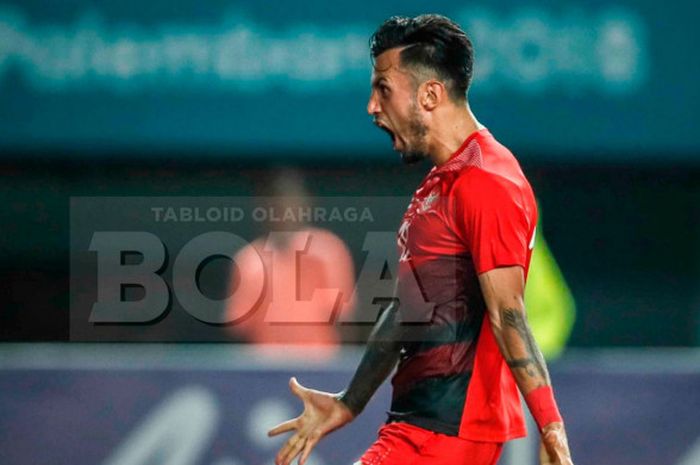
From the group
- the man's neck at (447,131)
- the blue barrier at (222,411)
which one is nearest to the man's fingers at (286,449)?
the man's neck at (447,131)

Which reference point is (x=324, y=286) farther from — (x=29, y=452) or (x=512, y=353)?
(x=512, y=353)

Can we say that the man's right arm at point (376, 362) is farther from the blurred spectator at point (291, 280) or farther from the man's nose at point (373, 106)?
the blurred spectator at point (291, 280)

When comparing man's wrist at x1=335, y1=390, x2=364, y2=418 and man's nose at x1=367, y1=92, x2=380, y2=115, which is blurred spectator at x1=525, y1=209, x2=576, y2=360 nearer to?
man's wrist at x1=335, y1=390, x2=364, y2=418

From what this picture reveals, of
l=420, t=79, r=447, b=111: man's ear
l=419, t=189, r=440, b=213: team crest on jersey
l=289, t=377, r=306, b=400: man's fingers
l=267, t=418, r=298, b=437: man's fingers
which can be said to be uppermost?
l=420, t=79, r=447, b=111: man's ear

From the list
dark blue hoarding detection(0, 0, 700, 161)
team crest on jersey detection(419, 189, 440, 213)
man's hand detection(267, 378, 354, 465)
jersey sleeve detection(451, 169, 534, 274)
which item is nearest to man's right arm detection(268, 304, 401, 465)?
man's hand detection(267, 378, 354, 465)

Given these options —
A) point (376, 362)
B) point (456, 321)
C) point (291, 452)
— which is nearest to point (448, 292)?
point (456, 321)

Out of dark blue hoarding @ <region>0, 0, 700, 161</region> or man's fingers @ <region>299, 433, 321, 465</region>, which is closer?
man's fingers @ <region>299, 433, 321, 465</region>

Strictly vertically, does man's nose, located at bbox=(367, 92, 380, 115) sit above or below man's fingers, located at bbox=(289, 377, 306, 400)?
above

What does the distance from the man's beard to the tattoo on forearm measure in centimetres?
47

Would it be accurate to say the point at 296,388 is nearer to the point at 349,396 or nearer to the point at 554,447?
the point at 349,396

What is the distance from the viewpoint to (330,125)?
5277 mm

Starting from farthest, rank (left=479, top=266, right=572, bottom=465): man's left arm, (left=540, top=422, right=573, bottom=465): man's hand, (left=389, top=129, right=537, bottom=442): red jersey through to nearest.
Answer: (left=389, top=129, right=537, bottom=442): red jersey
(left=479, top=266, right=572, bottom=465): man's left arm
(left=540, top=422, right=573, bottom=465): man's hand

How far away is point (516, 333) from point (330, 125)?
2.86 m

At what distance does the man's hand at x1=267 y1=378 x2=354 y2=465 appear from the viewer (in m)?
2.88
